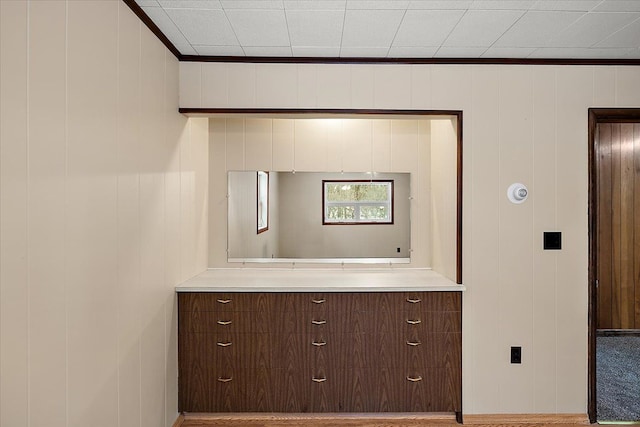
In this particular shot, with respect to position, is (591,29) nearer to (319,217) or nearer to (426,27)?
(426,27)

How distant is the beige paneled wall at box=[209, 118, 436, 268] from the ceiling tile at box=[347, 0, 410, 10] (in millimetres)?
1424

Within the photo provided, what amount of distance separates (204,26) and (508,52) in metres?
1.89

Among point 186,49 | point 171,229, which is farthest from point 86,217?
point 186,49

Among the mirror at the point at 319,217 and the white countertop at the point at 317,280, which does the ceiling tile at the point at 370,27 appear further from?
the white countertop at the point at 317,280

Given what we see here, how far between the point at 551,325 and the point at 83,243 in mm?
2833

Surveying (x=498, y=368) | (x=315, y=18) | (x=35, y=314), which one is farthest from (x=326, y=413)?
(x=315, y=18)

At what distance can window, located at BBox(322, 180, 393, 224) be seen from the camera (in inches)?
141

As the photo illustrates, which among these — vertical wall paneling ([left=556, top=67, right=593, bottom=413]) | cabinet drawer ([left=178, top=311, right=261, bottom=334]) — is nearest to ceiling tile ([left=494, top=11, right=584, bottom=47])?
vertical wall paneling ([left=556, top=67, right=593, bottom=413])

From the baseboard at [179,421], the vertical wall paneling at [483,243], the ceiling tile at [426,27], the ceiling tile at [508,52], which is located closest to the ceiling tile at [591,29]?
the ceiling tile at [508,52]

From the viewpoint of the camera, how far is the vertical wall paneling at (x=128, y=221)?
6.64 feet

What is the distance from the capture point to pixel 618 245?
4.11m

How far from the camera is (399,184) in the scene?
11.8 feet

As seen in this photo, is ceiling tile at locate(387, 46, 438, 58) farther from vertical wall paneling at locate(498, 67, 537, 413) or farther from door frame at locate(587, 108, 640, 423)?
door frame at locate(587, 108, 640, 423)

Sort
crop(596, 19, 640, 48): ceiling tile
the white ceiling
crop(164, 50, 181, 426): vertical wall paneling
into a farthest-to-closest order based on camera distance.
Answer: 1. crop(164, 50, 181, 426): vertical wall paneling
2. crop(596, 19, 640, 48): ceiling tile
3. the white ceiling
